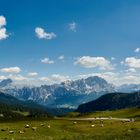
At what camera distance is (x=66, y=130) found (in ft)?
268

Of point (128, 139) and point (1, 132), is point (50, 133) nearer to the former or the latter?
point (1, 132)

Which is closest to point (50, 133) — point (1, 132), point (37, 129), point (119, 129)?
point (37, 129)

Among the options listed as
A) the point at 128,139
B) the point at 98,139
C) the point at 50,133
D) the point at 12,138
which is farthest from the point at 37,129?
the point at 128,139

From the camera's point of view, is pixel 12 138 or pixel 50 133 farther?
pixel 50 133

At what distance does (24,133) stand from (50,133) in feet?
19.2

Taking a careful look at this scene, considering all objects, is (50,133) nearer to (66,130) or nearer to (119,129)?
(66,130)

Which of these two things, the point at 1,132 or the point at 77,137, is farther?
the point at 1,132

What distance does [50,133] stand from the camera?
76.8 metres

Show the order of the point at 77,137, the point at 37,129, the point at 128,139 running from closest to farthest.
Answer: the point at 128,139
the point at 77,137
the point at 37,129

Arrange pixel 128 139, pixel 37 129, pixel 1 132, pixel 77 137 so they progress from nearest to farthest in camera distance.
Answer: pixel 128 139
pixel 77 137
pixel 1 132
pixel 37 129

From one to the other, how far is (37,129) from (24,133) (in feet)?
20.7

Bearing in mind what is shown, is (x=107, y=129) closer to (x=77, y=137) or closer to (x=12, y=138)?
(x=77, y=137)

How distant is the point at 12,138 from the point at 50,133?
11171 millimetres

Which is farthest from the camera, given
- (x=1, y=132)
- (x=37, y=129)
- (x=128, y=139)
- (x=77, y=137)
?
(x=37, y=129)
